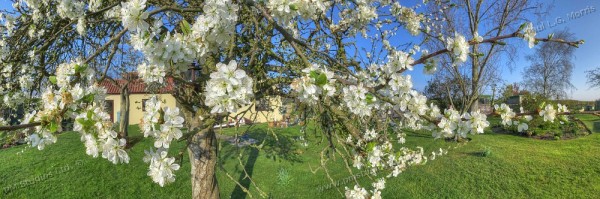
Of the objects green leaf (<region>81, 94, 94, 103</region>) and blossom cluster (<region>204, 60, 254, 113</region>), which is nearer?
blossom cluster (<region>204, 60, 254, 113</region>)

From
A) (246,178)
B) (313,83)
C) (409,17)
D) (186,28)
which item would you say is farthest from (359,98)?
(246,178)

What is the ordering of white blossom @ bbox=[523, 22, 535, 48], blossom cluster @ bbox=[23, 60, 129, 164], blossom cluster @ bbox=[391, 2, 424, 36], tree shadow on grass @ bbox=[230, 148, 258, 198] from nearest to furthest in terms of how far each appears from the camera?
blossom cluster @ bbox=[23, 60, 129, 164] < white blossom @ bbox=[523, 22, 535, 48] < blossom cluster @ bbox=[391, 2, 424, 36] < tree shadow on grass @ bbox=[230, 148, 258, 198]

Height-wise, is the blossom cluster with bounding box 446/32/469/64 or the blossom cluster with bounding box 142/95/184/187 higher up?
the blossom cluster with bounding box 446/32/469/64

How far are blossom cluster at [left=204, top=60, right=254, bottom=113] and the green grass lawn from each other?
400 centimetres


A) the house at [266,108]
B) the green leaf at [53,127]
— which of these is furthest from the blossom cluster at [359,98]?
the green leaf at [53,127]

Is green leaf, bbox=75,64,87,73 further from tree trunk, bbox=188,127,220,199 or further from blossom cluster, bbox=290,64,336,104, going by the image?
tree trunk, bbox=188,127,220,199

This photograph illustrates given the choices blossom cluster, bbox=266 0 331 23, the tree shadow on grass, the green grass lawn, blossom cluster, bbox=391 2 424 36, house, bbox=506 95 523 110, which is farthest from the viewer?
the tree shadow on grass

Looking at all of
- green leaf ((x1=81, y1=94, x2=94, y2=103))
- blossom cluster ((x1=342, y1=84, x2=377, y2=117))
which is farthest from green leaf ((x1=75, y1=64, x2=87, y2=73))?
blossom cluster ((x1=342, y1=84, x2=377, y2=117))

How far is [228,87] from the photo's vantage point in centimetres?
127

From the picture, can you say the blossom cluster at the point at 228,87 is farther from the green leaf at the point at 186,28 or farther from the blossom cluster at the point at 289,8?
the blossom cluster at the point at 289,8

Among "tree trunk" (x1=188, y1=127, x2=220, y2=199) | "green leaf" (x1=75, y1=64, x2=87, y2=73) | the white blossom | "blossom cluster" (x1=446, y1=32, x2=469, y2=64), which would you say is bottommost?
"tree trunk" (x1=188, y1=127, x2=220, y2=199)

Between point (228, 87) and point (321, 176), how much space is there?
6321mm

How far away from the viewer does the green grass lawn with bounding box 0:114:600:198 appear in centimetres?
597

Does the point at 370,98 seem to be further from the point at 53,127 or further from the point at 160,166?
the point at 53,127
